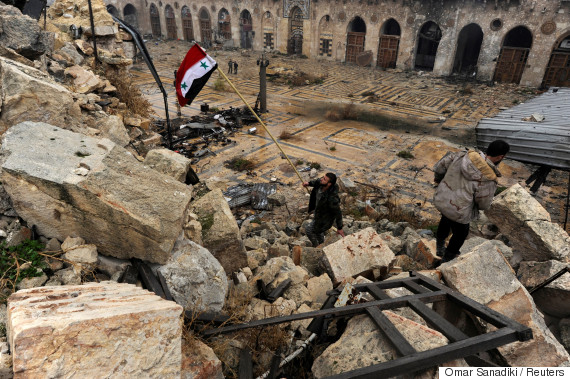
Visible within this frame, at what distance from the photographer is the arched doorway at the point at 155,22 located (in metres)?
33.2

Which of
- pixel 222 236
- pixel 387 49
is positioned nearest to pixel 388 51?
pixel 387 49

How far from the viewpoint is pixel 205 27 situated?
3039 cm

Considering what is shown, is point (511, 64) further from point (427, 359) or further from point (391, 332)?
point (427, 359)

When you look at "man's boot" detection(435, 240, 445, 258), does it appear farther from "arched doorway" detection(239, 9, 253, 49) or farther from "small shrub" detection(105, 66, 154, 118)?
"arched doorway" detection(239, 9, 253, 49)

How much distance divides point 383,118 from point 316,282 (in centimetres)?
1129

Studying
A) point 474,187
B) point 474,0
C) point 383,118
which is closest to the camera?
point 474,187

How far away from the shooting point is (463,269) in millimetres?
3383

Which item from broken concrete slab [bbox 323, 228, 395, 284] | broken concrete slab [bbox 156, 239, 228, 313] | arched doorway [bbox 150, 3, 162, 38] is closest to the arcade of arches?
arched doorway [bbox 150, 3, 162, 38]

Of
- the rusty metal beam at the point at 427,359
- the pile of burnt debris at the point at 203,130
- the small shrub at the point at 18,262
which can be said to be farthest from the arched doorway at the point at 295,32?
the rusty metal beam at the point at 427,359

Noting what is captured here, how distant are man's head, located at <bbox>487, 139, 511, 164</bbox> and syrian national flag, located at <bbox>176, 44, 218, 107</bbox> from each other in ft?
16.3

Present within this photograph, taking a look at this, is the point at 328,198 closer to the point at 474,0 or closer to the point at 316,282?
the point at 316,282

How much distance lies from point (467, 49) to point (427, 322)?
81.8 ft

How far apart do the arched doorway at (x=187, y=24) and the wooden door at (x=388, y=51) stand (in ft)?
57.8

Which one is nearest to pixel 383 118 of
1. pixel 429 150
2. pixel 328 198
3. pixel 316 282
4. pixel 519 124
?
pixel 429 150
